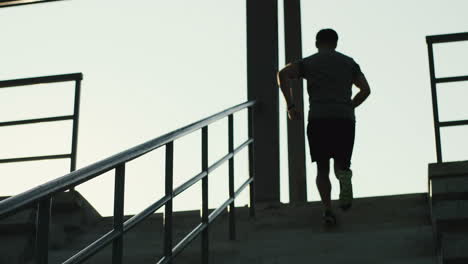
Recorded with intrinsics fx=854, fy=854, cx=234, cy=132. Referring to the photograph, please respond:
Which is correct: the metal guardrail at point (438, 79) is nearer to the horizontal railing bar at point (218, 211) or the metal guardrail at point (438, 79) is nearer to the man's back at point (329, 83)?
the man's back at point (329, 83)

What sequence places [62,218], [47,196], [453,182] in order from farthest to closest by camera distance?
[62,218], [453,182], [47,196]

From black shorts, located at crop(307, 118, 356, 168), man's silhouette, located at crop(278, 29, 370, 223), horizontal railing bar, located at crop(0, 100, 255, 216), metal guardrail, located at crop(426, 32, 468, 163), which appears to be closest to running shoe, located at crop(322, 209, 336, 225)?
man's silhouette, located at crop(278, 29, 370, 223)

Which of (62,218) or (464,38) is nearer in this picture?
(62,218)

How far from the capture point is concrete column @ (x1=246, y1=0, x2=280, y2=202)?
564cm

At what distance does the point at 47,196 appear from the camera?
7.68 feet

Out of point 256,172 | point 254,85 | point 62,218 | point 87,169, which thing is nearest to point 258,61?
point 254,85

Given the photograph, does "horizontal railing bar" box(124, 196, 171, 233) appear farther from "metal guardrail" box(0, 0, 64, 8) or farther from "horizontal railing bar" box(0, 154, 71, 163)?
"metal guardrail" box(0, 0, 64, 8)

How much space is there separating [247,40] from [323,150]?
1.55 meters

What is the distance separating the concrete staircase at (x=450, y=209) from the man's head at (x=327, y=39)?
900mm

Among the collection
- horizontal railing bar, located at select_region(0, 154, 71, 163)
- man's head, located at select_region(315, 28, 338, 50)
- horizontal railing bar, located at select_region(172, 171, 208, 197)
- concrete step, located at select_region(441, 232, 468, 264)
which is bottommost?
concrete step, located at select_region(441, 232, 468, 264)

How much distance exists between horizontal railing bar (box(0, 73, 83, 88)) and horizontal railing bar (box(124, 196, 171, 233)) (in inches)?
94.7

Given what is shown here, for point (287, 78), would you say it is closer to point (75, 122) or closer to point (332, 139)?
point (332, 139)

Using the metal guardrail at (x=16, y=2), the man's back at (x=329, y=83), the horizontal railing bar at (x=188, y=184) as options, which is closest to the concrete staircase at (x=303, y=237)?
the horizontal railing bar at (x=188, y=184)

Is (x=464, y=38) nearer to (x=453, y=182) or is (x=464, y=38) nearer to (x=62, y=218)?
(x=453, y=182)
